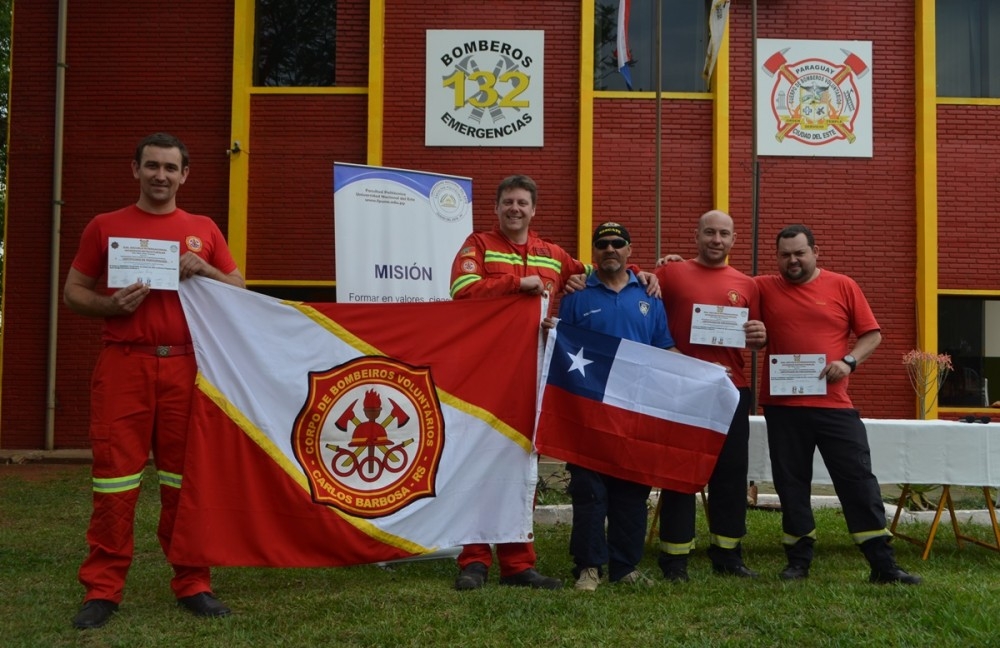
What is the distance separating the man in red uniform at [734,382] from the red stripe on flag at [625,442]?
0.56ft

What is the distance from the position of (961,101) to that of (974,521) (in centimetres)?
732

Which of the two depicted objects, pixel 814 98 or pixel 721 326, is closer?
pixel 721 326

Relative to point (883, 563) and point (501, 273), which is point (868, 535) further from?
point (501, 273)

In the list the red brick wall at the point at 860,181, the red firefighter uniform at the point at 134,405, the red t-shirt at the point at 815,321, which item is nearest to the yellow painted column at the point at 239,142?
the red brick wall at the point at 860,181

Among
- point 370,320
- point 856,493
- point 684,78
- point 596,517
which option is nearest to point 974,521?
point 856,493

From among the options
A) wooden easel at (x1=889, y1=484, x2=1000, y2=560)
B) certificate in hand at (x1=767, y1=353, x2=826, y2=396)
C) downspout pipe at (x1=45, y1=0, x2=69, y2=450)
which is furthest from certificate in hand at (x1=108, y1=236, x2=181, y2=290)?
downspout pipe at (x1=45, y1=0, x2=69, y2=450)

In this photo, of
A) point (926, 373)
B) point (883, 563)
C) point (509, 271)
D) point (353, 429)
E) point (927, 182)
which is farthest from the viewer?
point (927, 182)

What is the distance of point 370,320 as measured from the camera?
486 centimetres

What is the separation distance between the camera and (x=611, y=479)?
5047mm

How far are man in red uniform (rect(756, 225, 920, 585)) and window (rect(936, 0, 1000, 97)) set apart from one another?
934cm

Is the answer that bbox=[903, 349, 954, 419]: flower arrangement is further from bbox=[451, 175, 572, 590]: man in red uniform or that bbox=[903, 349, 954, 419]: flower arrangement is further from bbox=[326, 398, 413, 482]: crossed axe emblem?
bbox=[326, 398, 413, 482]: crossed axe emblem

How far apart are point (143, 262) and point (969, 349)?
466 inches

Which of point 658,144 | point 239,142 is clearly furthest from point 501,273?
point 239,142

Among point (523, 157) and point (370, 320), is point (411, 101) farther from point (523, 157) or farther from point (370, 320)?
point (370, 320)
